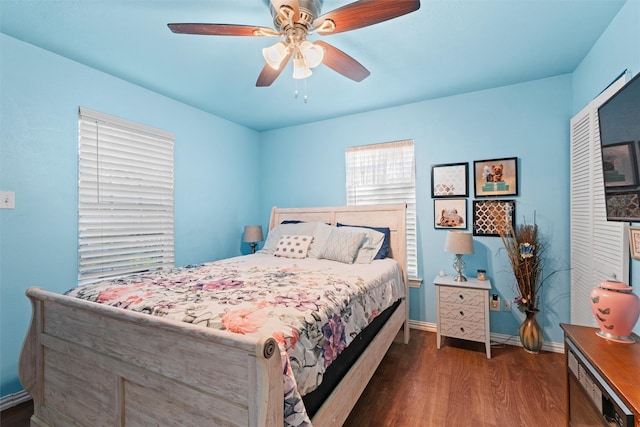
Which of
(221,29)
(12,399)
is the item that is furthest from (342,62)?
(12,399)

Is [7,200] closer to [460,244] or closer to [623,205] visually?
[460,244]

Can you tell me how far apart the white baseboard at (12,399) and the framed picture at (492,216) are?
401cm

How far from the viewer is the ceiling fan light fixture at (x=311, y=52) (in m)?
1.61

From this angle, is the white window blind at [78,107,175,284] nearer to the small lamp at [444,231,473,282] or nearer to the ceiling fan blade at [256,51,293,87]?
the ceiling fan blade at [256,51,293,87]

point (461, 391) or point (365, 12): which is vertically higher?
point (365, 12)

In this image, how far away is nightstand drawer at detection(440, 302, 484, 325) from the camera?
8.37 feet

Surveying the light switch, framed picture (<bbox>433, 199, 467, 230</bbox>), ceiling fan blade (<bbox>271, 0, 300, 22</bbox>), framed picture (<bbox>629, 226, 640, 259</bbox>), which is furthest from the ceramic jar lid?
the light switch


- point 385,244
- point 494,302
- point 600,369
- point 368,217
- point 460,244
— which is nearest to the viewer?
point 600,369

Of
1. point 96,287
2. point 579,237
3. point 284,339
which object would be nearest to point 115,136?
point 96,287

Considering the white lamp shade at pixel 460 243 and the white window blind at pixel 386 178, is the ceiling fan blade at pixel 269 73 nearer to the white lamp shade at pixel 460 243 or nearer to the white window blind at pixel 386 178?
the white window blind at pixel 386 178

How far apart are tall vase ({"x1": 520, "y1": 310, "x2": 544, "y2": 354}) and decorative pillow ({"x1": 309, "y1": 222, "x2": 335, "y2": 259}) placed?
198cm

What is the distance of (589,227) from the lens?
2158mm

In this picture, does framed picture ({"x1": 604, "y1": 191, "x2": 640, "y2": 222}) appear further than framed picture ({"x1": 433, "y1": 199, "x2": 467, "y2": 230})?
No

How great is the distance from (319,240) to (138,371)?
2.02 m
